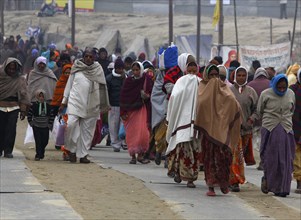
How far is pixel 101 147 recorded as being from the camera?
66.5 ft

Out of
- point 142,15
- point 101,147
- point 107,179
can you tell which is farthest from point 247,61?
point 142,15

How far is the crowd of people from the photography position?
41.3ft

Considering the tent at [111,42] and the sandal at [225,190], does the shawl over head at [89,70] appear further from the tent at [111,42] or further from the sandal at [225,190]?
the tent at [111,42]

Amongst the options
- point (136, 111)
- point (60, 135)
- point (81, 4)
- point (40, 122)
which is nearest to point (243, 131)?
point (136, 111)

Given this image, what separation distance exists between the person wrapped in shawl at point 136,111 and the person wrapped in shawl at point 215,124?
13.2ft

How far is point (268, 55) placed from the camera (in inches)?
1221

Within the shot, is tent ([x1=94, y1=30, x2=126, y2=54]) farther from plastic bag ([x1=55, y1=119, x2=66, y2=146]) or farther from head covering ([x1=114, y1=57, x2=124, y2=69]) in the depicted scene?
plastic bag ([x1=55, y1=119, x2=66, y2=146])

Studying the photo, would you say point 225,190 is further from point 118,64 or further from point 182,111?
point 118,64

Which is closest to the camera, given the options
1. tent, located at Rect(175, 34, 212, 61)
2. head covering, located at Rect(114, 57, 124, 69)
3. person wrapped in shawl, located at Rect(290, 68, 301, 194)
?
person wrapped in shawl, located at Rect(290, 68, 301, 194)

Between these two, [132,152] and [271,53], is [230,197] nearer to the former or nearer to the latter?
[132,152]

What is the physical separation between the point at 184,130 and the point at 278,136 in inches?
47.0

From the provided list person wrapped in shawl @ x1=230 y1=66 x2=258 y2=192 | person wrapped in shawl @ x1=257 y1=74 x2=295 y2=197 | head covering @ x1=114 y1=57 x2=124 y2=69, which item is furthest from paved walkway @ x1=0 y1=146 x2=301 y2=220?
head covering @ x1=114 y1=57 x2=124 y2=69

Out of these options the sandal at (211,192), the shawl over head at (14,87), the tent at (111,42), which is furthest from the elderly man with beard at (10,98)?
the tent at (111,42)

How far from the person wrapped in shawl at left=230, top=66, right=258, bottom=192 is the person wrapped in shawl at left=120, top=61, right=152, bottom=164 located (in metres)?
2.28
